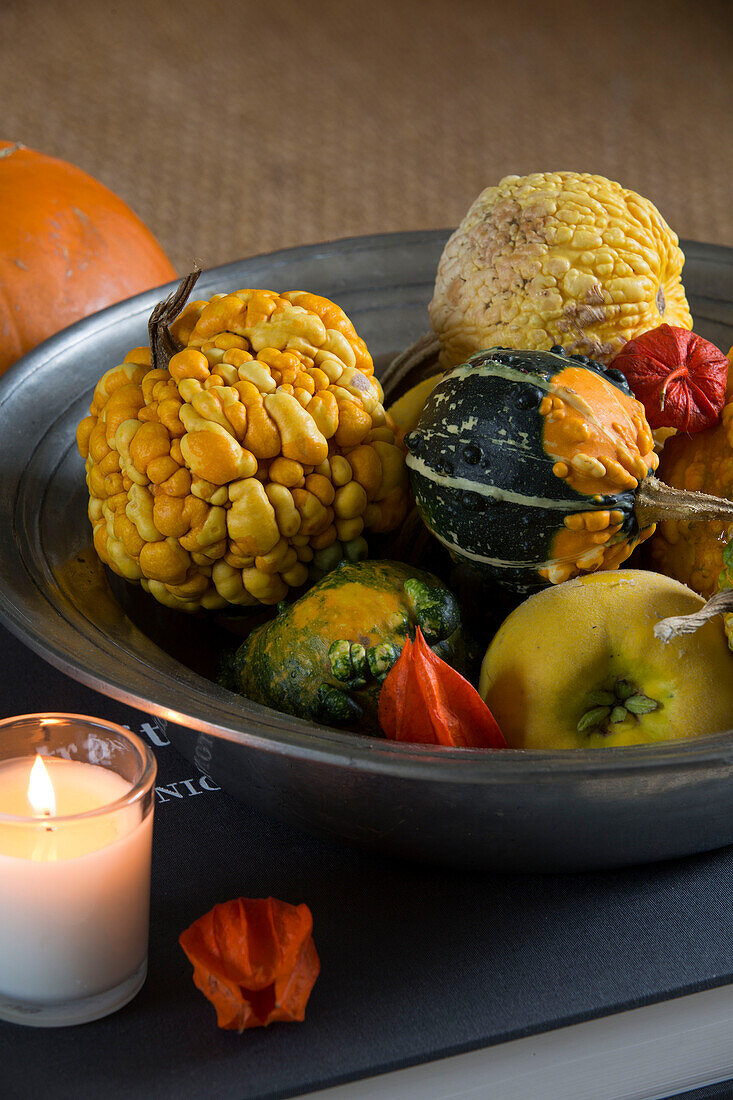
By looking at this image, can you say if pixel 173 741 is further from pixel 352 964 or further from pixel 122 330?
pixel 122 330

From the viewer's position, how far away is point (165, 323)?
0.75m

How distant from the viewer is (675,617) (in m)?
0.61

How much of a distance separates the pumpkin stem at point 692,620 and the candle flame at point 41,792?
329 mm

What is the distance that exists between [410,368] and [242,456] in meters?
0.30

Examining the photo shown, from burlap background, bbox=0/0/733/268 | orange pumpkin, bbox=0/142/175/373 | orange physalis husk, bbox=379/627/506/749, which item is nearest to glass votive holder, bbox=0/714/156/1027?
orange physalis husk, bbox=379/627/506/749

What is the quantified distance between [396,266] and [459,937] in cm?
73

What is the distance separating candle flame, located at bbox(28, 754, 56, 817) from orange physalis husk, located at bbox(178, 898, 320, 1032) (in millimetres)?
100

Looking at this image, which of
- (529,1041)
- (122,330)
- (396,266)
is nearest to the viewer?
(529,1041)

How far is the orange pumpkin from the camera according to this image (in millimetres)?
1122

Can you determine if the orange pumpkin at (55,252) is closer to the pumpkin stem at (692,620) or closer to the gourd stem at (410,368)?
the gourd stem at (410,368)

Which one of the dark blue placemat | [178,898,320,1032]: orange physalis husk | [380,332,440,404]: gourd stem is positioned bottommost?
the dark blue placemat

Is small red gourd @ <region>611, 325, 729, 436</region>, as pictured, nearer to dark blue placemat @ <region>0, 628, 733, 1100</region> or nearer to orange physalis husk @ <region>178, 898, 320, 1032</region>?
dark blue placemat @ <region>0, 628, 733, 1100</region>

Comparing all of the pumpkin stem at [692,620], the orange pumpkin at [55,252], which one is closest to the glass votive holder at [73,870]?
the pumpkin stem at [692,620]

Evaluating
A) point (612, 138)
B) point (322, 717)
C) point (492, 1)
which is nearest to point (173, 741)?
point (322, 717)
